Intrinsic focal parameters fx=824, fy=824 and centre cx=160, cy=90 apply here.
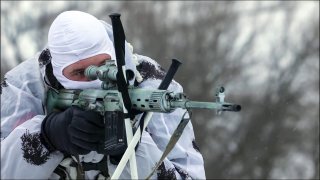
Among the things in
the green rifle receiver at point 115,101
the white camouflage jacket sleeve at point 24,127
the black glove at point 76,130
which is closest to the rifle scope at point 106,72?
the green rifle receiver at point 115,101

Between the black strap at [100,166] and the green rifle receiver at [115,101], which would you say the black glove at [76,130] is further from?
the black strap at [100,166]

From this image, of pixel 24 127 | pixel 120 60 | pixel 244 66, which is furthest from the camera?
pixel 244 66

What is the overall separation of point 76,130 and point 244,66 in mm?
11956

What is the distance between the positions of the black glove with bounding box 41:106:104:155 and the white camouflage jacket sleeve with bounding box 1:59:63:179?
8cm

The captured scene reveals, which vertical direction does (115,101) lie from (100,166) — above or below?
above

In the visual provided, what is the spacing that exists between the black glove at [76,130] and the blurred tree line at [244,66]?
1125 cm

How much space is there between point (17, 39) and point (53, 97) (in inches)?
424

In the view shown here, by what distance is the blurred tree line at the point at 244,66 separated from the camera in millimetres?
14055

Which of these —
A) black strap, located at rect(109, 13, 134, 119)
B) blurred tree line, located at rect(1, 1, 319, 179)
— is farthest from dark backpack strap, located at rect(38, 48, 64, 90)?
blurred tree line, located at rect(1, 1, 319, 179)

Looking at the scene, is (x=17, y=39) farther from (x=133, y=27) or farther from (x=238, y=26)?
(x=238, y=26)

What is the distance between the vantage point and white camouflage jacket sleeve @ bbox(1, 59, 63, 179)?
246 cm

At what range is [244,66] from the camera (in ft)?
46.4

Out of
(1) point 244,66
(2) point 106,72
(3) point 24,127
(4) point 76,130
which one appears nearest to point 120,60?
(2) point 106,72

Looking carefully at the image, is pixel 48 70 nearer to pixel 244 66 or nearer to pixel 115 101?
pixel 115 101
